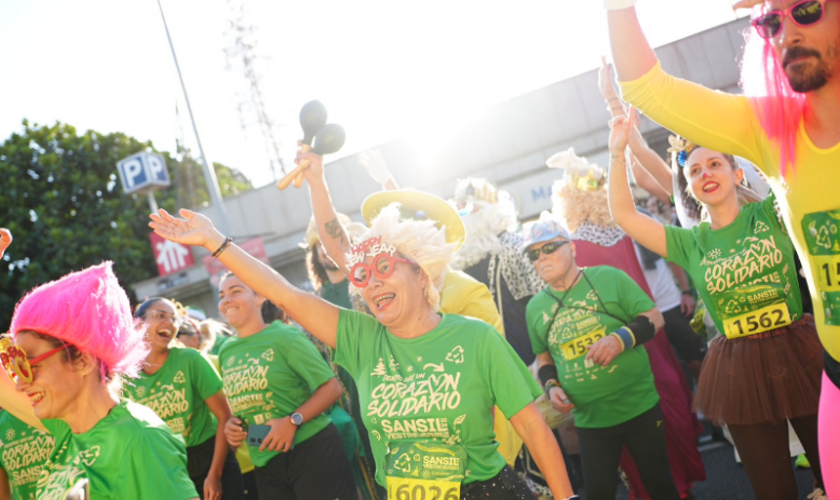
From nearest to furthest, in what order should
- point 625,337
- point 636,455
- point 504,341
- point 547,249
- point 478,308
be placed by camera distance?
point 504,341, point 478,308, point 625,337, point 636,455, point 547,249

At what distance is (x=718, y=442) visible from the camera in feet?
19.9

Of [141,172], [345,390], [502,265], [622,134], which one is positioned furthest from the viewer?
[141,172]

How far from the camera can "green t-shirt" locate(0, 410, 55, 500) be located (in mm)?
4516

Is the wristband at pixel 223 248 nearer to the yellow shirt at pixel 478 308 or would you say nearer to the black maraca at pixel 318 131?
the black maraca at pixel 318 131

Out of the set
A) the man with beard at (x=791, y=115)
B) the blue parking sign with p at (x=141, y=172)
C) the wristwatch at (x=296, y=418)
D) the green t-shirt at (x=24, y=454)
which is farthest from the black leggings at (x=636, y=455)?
the blue parking sign with p at (x=141, y=172)

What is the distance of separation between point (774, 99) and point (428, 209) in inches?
71.2

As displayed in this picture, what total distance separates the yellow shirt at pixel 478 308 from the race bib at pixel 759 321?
1.17 meters

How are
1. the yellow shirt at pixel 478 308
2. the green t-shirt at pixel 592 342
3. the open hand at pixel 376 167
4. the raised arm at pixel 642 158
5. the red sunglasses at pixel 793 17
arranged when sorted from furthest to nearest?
the open hand at pixel 376 167 → the green t-shirt at pixel 592 342 → the raised arm at pixel 642 158 → the yellow shirt at pixel 478 308 → the red sunglasses at pixel 793 17

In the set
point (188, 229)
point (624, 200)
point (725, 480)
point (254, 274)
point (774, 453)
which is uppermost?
point (188, 229)

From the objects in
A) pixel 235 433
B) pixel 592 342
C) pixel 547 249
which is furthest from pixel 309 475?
pixel 547 249

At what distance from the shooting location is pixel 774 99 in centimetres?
216

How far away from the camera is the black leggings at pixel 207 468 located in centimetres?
495

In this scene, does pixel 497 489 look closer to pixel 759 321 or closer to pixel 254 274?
pixel 254 274

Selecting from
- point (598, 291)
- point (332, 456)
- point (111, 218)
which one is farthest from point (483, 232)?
point (111, 218)
